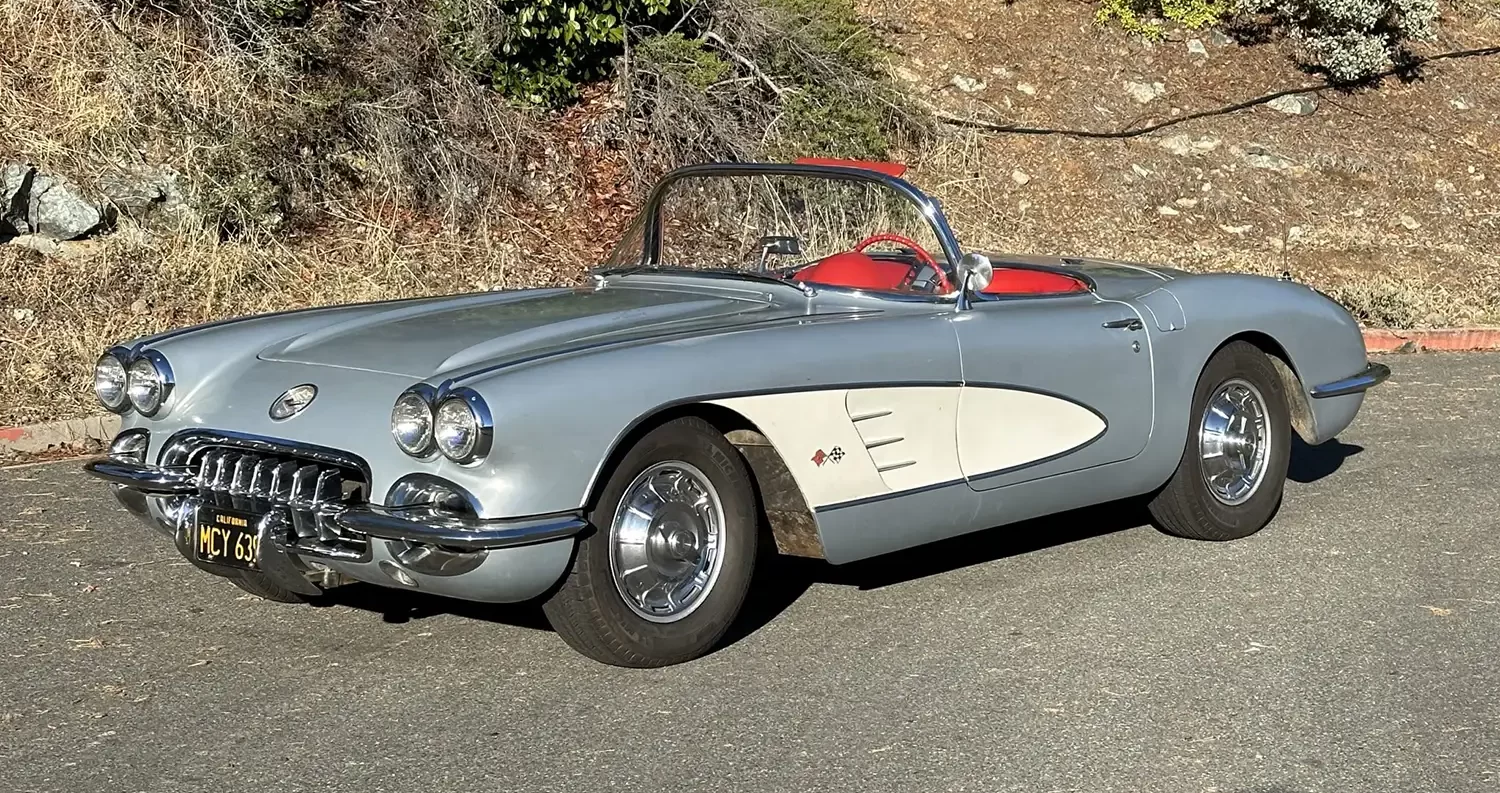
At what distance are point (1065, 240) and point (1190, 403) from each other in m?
8.09

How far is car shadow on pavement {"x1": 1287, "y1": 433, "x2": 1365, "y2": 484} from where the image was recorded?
761 cm

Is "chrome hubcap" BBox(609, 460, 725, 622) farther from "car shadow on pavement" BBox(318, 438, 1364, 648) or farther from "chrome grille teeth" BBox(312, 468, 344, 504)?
"chrome grille teeth" BBox(312, 468, 344, 504)

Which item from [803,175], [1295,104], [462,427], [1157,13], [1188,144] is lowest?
[462,427]

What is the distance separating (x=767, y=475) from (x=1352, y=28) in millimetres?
13634

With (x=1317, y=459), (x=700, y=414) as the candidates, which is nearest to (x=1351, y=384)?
(x=1317, y=459)

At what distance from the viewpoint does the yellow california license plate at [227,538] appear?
14.9ft

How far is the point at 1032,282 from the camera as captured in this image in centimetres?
617

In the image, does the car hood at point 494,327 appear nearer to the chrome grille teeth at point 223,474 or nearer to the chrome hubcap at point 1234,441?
the chrome grille teeth at point 223,474

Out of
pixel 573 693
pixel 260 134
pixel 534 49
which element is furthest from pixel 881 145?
pixel 573 693

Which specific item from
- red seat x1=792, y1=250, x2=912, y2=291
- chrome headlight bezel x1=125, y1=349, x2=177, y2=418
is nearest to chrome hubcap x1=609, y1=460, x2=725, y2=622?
red seat x1=792, y1=250, x2=912, y2=291

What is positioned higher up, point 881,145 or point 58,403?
point 881,145

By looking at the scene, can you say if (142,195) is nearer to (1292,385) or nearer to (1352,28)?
(1292,385)

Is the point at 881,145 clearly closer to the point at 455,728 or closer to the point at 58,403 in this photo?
the point at 58,403

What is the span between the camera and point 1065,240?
1405 cm
